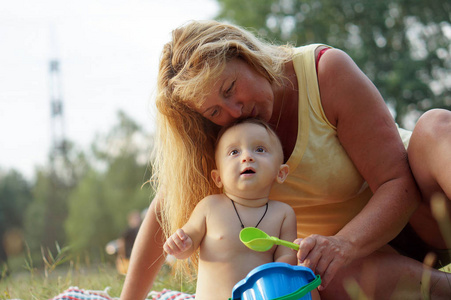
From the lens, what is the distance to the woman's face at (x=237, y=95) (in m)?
2.13

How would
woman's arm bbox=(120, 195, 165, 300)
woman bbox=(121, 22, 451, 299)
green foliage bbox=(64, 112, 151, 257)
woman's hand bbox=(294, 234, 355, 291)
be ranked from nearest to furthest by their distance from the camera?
woman's hand bbox=(294, 234, 355, 291) → woman bbox=(121, 22, 451, 299) → woman's arm bbox=(120, 195, 165, 300) → green foliage bbox=(64, 112, 151, 257)

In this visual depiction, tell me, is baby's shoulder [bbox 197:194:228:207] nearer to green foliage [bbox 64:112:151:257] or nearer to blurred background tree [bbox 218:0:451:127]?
blurred background tree [bbox 218:0:451:127]

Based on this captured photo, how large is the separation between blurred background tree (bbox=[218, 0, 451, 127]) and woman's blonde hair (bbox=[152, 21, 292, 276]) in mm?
11826

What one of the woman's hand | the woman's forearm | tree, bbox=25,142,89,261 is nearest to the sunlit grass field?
the woman's forearm

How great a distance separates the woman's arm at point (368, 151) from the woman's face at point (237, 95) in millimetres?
309

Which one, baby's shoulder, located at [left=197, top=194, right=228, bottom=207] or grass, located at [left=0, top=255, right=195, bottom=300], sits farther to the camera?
grass, located at [left=0, top=255, right=195, bottom=300]

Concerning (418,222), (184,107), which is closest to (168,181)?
(184,107)

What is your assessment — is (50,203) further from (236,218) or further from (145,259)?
(236,218)

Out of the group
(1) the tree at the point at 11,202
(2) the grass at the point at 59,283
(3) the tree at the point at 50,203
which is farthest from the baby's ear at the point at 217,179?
(1) the tree at the point at 11,202

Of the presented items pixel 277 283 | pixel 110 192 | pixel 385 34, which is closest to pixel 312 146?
pixel 277 283

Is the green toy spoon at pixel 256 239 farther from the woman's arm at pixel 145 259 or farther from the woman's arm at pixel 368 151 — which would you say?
the woman's arm at pixel 145 259

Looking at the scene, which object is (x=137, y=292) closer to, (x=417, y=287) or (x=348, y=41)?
(x=417, y=287)

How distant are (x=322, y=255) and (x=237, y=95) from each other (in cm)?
76

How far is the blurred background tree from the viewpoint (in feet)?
44.9
